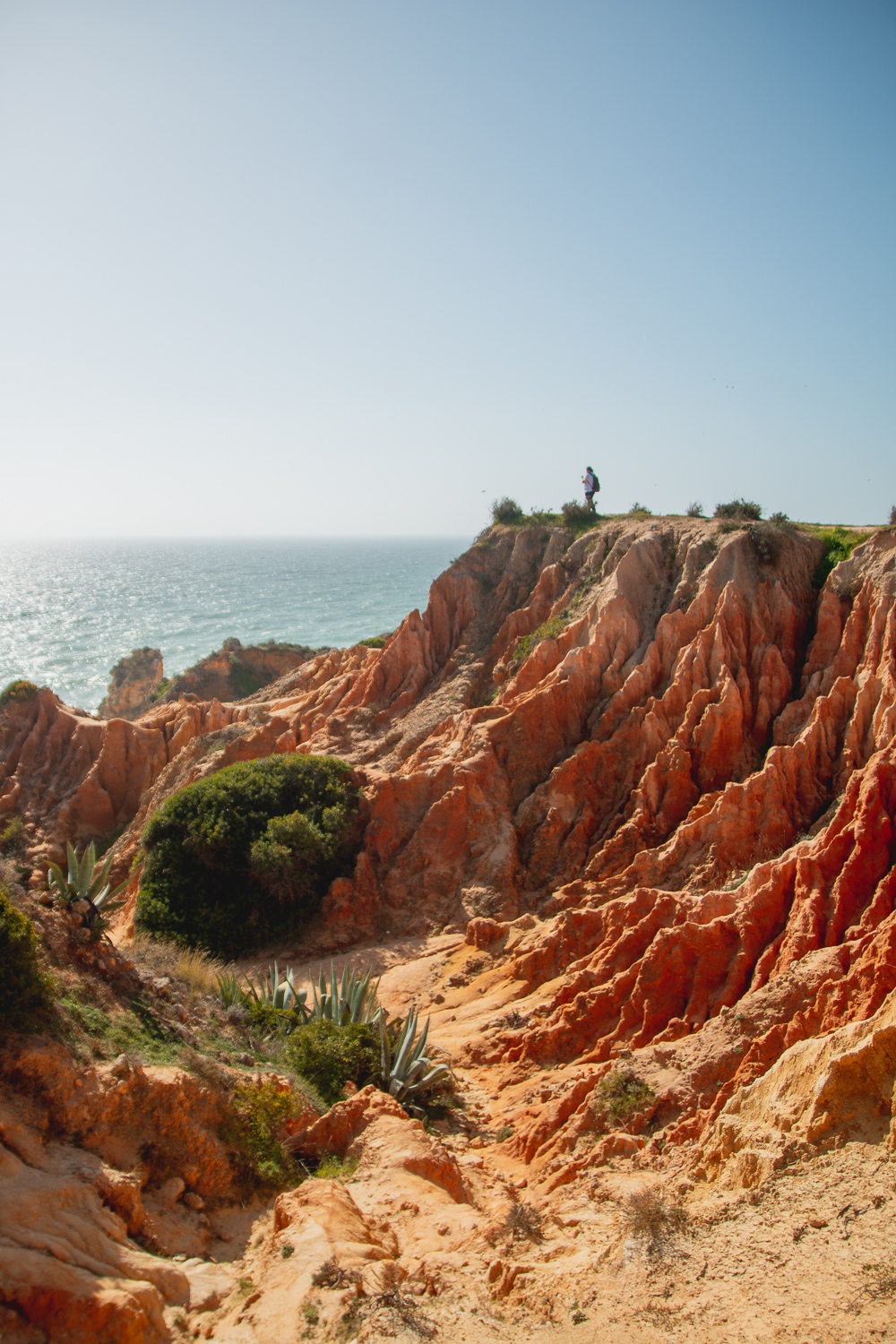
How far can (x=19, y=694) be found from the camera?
104ft

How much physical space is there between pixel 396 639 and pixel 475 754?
8097mm

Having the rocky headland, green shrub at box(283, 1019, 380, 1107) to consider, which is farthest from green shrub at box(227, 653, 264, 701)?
green shrub at box(283, 1019, 380, 1107)

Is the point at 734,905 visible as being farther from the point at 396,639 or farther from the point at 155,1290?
the point at 396,639

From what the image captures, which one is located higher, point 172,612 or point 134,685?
point 172,612

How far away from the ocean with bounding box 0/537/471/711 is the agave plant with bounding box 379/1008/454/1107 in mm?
55096

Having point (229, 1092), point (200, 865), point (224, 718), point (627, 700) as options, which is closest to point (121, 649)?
point (224, 718)

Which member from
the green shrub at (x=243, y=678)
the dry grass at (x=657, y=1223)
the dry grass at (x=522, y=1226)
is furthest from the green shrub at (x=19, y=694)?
the dry grass at (x=657, y=1223)

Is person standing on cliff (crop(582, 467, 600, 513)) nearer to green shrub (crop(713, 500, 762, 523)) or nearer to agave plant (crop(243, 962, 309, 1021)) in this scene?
green shrub (crop(713, 500, 762, 523))

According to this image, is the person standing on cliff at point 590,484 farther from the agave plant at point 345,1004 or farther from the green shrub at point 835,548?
the agave plant at point 345,1004

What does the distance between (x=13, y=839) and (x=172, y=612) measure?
7849cm

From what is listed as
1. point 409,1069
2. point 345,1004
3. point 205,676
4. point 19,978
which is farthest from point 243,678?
point 19,978

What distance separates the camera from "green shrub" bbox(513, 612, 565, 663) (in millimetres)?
21969

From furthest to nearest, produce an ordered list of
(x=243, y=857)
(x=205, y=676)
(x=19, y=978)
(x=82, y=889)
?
(x=205, y=676) → (x=243, y=857) → (x=82, y=889) → (x=19, y=978)

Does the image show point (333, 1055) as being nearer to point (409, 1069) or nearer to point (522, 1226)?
point (409, 1069)
